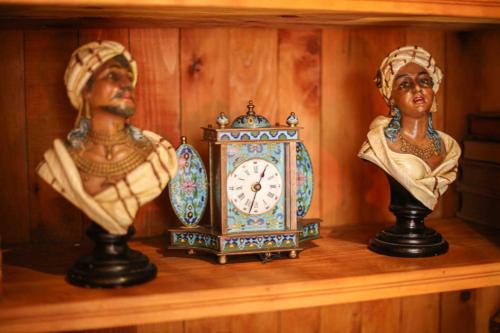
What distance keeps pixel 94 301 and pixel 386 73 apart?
22.6 inches

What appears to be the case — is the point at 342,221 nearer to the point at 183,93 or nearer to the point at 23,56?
the point at 183,93

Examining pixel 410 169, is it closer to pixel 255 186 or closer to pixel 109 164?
pixel 255 186

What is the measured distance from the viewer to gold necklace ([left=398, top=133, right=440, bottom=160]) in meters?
1.10

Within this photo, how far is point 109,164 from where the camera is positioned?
3.11 ft

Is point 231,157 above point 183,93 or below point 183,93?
below

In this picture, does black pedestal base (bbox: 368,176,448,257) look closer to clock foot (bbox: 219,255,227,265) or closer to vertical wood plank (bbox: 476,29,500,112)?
clock foot (bbox: 219,255,227,265)

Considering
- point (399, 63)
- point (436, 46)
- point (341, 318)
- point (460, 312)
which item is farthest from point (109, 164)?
point (460, 312)

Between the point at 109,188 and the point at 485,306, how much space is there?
90 centimetres

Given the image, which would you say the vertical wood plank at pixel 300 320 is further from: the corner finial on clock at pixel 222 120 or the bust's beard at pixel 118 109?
the bust's beard at pixel 118 109

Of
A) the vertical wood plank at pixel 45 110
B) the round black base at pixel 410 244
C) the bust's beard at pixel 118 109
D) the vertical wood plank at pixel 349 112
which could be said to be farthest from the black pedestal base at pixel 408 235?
the vertical wood plank at pixel 45 110

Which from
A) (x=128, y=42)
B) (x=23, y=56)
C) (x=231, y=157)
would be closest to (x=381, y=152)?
(x=231, y=157)

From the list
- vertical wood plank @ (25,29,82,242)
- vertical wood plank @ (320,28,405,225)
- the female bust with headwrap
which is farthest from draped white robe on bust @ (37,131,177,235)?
vertical wood plank @ (320,28,405,225)

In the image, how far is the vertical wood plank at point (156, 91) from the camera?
121 centimetres

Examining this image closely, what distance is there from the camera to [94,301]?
2.89ft
